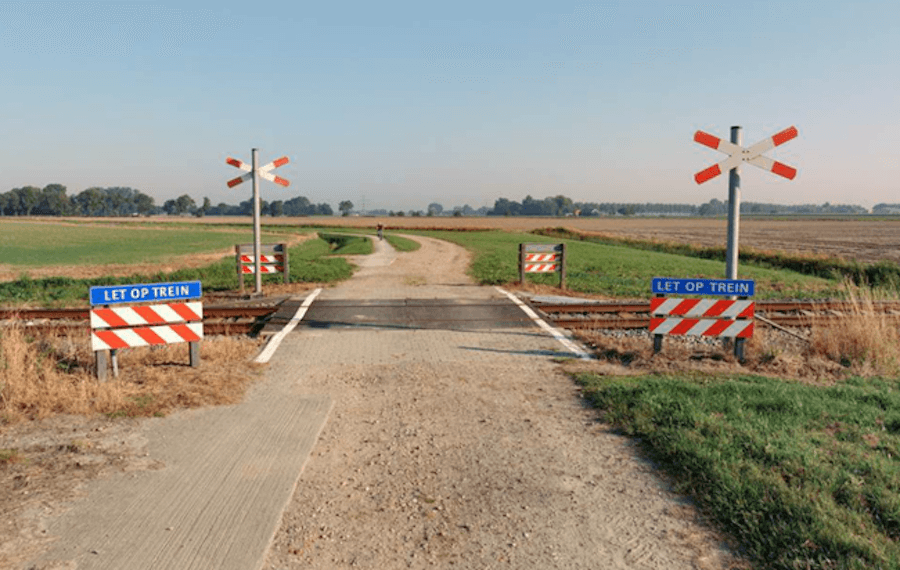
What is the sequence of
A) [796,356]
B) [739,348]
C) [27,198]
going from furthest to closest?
[27,198] → [796,356] → [739,348]

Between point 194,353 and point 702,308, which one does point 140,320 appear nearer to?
point 194,353

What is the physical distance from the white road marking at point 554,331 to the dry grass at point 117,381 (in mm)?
4959

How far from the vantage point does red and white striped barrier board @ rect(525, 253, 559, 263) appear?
17.6 metres

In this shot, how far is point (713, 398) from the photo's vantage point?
689 cm

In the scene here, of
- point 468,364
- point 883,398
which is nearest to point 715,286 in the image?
point 883,398

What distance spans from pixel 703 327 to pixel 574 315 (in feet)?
17.1

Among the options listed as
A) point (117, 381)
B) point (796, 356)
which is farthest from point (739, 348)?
point (117, 381)

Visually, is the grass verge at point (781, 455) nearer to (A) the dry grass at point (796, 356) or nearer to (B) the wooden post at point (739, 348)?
(A) the dry grass at point (796, 356)

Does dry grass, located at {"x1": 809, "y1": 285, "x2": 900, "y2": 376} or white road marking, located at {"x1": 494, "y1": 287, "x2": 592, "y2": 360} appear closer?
dry grass, located at {"x1": 809, "y1": 285, "x2": 900, "y2": 376}

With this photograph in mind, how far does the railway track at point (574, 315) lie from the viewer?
12188mm

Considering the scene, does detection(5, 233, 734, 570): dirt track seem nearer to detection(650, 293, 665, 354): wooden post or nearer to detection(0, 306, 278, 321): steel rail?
detection(650, 293, 665, 354): wooden post

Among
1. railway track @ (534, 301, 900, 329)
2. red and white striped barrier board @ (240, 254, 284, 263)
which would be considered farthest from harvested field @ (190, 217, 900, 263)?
red and white striped barrier board @ (240, 254, 284, 263)

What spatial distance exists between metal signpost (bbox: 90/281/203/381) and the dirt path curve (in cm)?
137

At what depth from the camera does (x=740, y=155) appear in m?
9.51
